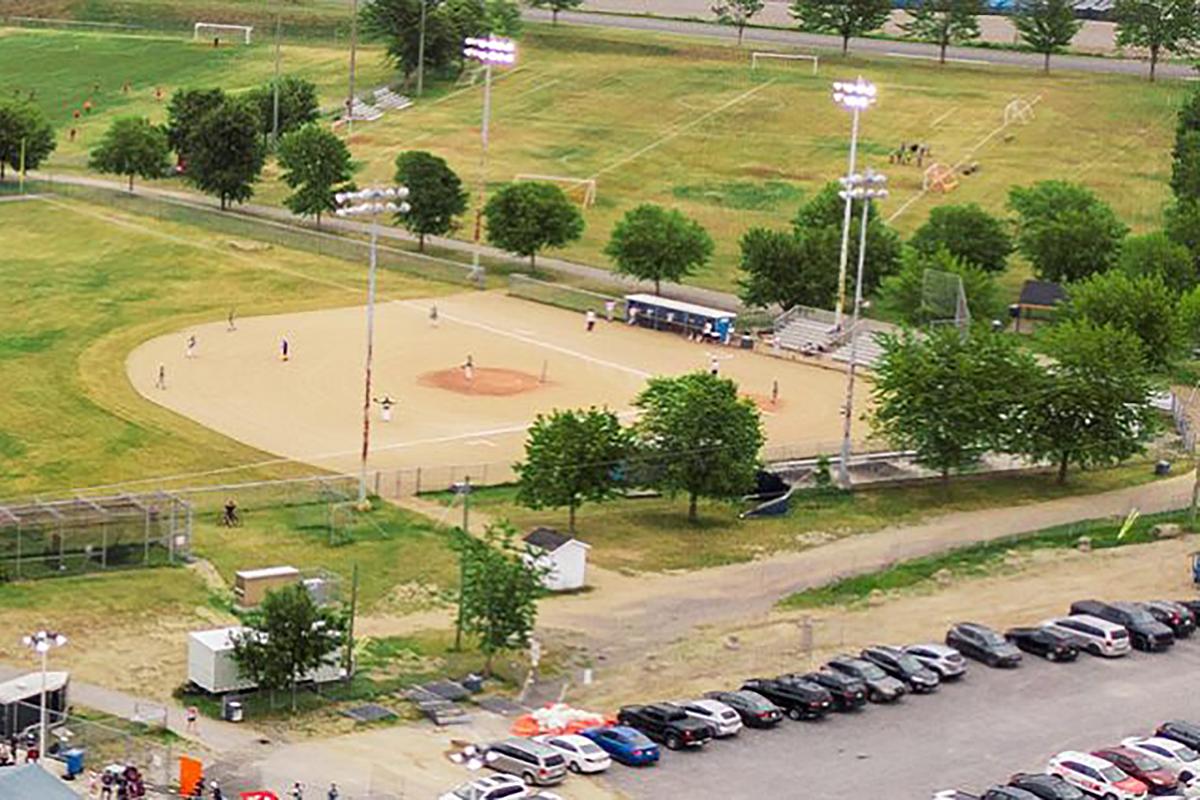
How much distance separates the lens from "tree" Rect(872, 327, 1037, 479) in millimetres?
89688

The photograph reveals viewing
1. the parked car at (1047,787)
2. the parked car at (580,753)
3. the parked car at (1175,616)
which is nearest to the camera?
the parked car at (1047,787)

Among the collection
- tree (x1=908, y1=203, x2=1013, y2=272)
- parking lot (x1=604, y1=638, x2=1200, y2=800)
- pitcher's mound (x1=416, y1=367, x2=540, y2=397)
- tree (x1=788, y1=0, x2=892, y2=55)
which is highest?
tree (x1=788, y1=0, x2=892, y2=55)

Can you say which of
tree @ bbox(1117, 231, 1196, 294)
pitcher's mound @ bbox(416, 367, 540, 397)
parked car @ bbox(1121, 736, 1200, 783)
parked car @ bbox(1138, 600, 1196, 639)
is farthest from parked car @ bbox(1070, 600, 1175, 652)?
tree @ bbox(1117, 231, 1196, 294)

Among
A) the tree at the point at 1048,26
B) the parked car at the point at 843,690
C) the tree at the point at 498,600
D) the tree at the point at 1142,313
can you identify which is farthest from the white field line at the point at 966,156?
the parked car at the point at 843,690

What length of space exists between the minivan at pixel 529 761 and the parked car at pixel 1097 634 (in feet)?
65.3

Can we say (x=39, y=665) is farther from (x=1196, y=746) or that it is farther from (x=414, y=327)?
(x=414, y=327)

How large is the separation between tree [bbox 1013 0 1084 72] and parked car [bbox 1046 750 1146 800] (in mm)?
131495

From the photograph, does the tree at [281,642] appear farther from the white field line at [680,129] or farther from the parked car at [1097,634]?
the white field line at [680,129]

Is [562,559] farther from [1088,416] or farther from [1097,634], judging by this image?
[1088,416]

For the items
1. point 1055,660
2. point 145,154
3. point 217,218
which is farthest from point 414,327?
point 1055,660

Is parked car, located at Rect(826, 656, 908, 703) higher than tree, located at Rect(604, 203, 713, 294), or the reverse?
tree, located at Rect(604, 203, 713, 294)

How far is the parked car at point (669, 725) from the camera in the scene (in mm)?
61031

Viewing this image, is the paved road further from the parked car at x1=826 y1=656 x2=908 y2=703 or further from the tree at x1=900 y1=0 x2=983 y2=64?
the parked car at x1=826 y1=656 x2=908 y2=703

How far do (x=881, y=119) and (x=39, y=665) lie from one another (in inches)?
4523
